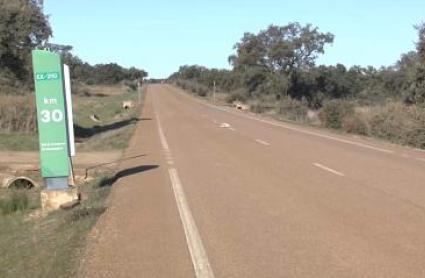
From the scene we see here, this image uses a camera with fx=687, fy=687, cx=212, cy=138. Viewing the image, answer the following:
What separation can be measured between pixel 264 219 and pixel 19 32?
3013 cm

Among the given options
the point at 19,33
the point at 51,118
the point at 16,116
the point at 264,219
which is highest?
the point at 19,33

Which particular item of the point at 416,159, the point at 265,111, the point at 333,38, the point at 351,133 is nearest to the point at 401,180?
the point at 416,159

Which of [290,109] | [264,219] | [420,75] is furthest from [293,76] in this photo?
[264,219]

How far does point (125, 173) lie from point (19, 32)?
2267 centimetres

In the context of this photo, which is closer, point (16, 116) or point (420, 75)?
point (16, 116)

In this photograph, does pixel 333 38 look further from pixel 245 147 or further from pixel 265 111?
pixel 245 147

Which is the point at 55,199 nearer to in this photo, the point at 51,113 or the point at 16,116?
the point at 51,113

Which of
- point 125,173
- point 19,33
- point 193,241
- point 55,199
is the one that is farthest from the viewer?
point 19,33

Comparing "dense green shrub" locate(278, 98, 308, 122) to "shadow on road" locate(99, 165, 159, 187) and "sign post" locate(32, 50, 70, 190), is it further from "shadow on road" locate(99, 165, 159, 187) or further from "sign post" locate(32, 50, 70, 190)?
"sign post" locate(32, 50, 70, 190)

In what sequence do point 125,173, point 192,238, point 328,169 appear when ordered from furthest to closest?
point 125,173 < point 328,169 < point 192,238

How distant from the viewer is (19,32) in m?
37.2

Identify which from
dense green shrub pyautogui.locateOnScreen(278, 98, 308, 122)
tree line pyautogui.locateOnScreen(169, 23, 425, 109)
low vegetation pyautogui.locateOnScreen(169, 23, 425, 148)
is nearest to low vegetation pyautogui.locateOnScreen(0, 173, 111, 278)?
dense green shrub pyautogui.locateOnScreen(278, 98, 308, 122)

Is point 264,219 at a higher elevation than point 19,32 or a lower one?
lower

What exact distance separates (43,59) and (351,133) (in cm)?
2344
